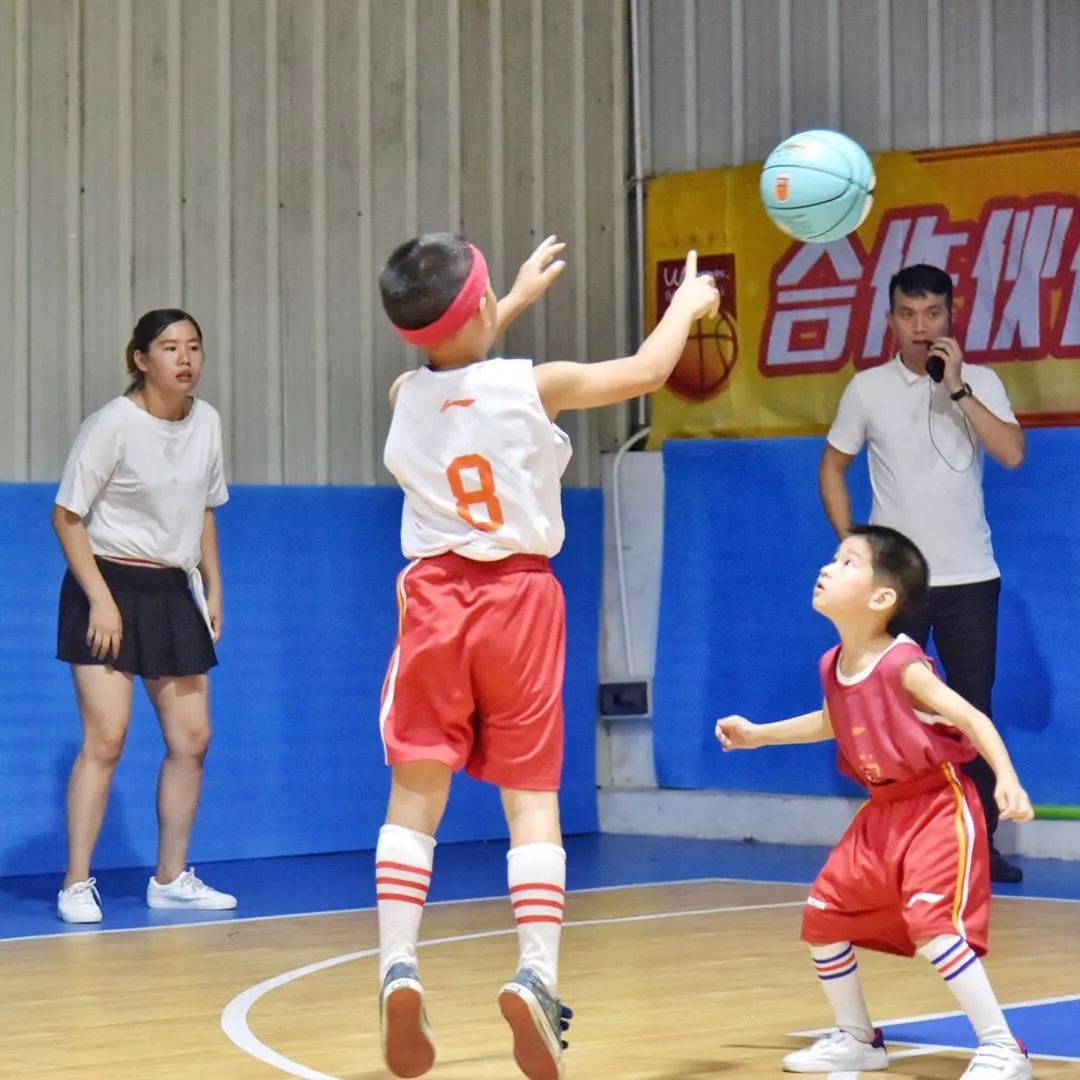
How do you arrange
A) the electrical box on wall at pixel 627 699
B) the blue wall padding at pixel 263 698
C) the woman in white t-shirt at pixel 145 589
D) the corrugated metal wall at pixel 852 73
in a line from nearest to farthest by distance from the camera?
1. the woman in white t-shirt at pixel 145 589
2. the blue wall padding at pixel 263 698
3. the corrugated metal wall at pixel 852 73
4. the electrical box on wall at pixel 627 699

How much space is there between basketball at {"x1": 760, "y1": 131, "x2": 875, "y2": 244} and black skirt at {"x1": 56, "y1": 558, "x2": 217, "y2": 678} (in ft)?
7.86

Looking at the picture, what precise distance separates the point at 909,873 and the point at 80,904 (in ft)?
10.8

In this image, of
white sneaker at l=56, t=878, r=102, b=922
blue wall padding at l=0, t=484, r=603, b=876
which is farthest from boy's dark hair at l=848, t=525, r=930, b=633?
blue wall padding at l=0, t=484, r=603, b=876

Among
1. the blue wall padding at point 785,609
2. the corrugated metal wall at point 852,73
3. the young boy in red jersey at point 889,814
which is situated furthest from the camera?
the corrugated metal wall at point 852,73

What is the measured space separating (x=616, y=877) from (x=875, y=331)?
8.35 feet

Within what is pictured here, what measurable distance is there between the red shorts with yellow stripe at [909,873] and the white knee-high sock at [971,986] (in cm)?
4

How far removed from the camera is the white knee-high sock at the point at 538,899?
13.2ft

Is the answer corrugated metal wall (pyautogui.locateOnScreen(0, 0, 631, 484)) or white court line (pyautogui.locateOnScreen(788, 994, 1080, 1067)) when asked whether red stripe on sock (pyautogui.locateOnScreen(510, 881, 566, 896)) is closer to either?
white court line (pyautogui.locateOnScreen(788, 994, 1080, 1067))

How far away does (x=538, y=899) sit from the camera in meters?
4.06

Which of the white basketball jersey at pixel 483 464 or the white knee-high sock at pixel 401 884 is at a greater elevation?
the white basketball jersey at pixel 483 464

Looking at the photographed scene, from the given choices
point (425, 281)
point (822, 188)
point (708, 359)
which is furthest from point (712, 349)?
point (425, 281)

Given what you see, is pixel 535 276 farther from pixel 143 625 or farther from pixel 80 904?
pixel 80 904

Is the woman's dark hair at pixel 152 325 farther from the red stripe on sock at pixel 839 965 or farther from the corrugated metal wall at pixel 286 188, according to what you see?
the red stripe on sock at pixel 839 965

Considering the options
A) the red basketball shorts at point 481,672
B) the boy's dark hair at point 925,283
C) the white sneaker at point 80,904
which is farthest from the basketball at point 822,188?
the white sneaker at point 80,904
